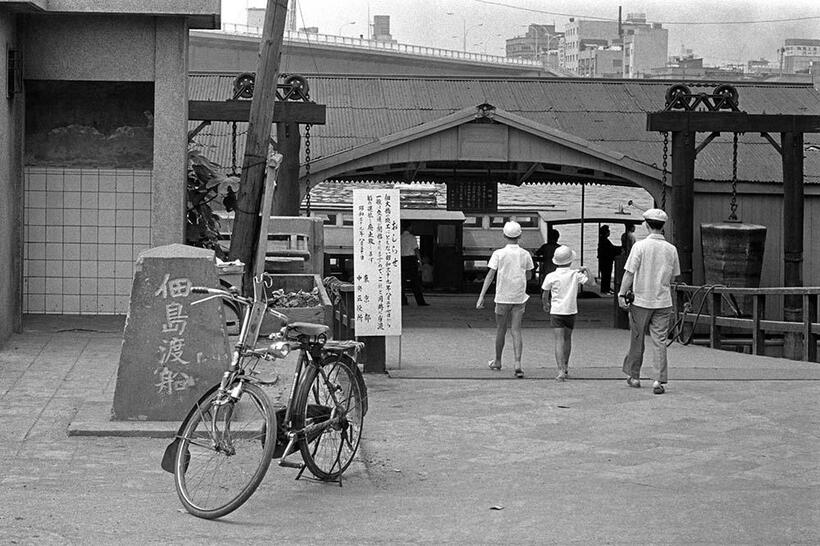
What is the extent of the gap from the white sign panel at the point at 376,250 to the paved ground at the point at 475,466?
86 cm

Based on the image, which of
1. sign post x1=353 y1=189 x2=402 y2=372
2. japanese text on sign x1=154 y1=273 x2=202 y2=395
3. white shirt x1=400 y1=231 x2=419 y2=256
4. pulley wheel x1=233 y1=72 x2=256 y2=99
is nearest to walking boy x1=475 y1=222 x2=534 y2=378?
sign post x1=353 y1=189 x2=402 y2=372

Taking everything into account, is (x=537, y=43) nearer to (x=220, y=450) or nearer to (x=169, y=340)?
(x=169, y=340)

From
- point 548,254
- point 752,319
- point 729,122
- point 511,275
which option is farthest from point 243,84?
point 548,254

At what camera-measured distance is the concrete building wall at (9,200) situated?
13125mm

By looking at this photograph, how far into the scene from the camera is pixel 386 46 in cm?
6234

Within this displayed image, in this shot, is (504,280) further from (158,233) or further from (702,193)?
(702,193)

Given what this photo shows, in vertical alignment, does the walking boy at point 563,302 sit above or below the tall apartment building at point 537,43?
below

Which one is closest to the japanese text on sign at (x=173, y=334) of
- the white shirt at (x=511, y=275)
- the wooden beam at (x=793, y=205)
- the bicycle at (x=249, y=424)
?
the bicycle at (x=249, y=424)

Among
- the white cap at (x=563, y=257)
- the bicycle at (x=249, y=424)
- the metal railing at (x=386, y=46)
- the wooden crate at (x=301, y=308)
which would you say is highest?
the metal railing at (x=386, y=46)

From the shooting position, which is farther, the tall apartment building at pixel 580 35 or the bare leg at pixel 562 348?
the tall apartment building at pixel 580 35

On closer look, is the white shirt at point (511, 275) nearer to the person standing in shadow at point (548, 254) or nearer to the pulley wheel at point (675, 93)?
the pulley wheel at point (675, 93)

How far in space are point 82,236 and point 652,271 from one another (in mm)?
6596

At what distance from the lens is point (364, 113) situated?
81.5ft

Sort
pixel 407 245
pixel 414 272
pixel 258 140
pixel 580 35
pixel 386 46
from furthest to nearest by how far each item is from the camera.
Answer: pixel 580 35 → pixel 386 46 → pixel 414 272 → pixel 407 245 → pixel 258 140
